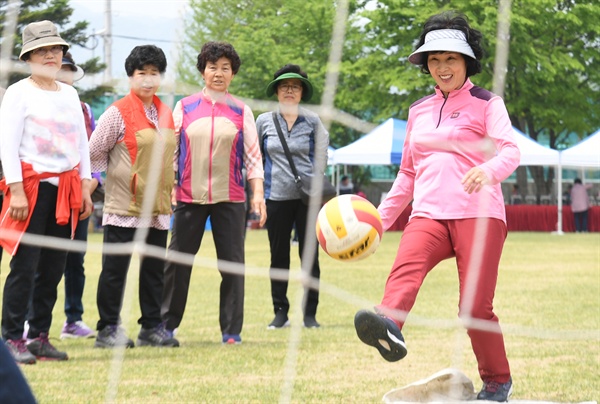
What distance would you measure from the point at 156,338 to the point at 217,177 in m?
0.89

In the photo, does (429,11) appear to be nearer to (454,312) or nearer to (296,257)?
(296,257)

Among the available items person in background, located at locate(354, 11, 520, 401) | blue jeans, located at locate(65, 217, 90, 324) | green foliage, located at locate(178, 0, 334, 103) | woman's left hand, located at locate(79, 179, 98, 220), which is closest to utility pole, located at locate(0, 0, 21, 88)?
woman's left hand, located at locate(79, 179, 98, 220)

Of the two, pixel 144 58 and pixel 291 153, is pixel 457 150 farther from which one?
pixel 291 153

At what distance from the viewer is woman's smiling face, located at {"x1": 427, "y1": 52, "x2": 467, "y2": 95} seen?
4.18 meters

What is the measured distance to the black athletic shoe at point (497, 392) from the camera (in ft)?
13.8

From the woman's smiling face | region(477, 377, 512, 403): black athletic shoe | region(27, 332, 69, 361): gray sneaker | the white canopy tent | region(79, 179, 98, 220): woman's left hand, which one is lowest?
Answer: region(27, 332, 69, 361): gray sneaker

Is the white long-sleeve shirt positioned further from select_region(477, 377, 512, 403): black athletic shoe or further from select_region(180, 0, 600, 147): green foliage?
select_region(180, 0, 600, 147): green foliage

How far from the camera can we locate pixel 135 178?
5723 mm

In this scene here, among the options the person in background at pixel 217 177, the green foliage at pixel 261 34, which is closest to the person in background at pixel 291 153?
the person in background at pixel 217 177

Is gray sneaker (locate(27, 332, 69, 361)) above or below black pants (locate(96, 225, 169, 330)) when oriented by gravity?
below

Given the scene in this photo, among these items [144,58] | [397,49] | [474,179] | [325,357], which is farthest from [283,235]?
[397,49]

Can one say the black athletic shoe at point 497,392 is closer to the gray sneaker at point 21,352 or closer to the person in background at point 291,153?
the gray sneaker at point 21,352

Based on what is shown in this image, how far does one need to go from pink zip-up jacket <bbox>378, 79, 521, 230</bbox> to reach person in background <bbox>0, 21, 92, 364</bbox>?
1.74 metres

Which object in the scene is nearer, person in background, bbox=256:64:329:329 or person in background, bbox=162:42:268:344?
person in background, bbox=162:42:268:344
